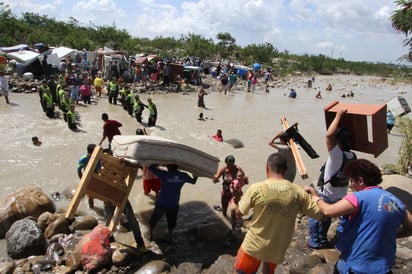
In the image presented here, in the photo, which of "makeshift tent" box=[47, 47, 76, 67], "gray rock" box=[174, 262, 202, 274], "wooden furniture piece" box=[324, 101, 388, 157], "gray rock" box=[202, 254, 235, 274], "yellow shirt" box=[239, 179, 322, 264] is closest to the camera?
"yellow shirt" box=[239, 179, 322, 264]

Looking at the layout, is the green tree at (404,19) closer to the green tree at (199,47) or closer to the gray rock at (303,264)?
the gray rock at (303,264)

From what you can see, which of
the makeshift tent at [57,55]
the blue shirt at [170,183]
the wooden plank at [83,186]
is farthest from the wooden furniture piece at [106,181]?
the makeshift tent at [57,55]

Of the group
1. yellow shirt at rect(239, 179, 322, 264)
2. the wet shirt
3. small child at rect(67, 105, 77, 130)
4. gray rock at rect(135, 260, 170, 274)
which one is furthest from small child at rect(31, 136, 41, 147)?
yellow shirt at rect(239, 179, 322, 264)

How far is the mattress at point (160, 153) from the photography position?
513 centimetres

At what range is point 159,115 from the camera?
16.8 m

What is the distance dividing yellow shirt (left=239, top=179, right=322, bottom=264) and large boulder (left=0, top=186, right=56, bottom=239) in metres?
4.76

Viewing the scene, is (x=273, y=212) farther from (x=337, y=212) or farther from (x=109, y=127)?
(x=109, y=127)

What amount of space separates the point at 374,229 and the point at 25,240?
513 cm

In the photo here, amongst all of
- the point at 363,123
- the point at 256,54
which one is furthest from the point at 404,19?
the point at 256,54

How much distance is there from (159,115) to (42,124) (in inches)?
207

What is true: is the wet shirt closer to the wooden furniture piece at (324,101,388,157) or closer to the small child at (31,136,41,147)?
the small child at (31,136,41,147)

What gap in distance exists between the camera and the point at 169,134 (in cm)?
1355

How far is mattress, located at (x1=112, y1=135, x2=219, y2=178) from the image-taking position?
513 centimetres

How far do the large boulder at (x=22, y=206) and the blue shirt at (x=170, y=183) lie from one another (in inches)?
98.3
